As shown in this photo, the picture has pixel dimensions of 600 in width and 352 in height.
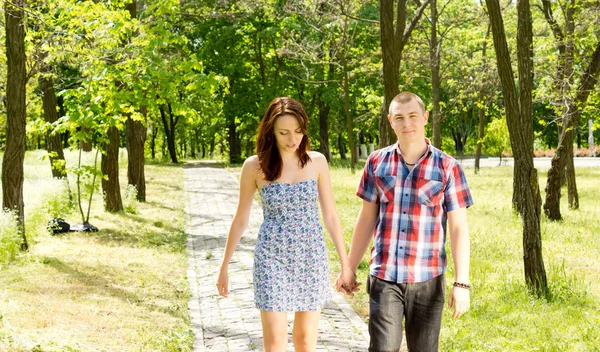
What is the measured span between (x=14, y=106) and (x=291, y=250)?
25.6ft

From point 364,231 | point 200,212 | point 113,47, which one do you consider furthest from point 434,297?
point 200,212

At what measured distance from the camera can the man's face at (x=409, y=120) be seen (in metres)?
4.06

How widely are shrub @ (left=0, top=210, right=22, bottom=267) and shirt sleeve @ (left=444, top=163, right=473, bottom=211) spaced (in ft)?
Answer: 26.8

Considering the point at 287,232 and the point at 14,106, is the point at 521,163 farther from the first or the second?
the point at 14,106

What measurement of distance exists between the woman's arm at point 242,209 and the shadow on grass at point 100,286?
3513 millimetres

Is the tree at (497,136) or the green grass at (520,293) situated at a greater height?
the tree at (497,136)

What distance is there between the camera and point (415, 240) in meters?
4.01

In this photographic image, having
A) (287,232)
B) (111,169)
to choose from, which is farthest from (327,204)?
(111,169)

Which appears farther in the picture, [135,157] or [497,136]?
[497,136]

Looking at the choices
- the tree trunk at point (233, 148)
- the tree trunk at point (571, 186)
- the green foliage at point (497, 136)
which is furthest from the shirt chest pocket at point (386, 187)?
the tree trunk at point (233, 148)

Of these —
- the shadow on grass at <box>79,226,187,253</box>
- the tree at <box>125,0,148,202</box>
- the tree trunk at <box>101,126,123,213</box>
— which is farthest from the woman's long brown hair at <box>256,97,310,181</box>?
the tree at <box>125,0,148,202</box>

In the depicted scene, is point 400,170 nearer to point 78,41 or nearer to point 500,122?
point 78,41

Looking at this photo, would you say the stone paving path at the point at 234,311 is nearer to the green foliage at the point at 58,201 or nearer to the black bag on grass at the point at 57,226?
the black bag on grass at the point at 57,226

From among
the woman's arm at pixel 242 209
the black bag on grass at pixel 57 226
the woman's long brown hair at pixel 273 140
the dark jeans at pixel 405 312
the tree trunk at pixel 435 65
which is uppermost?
the tree trunk at pixel 435 65
